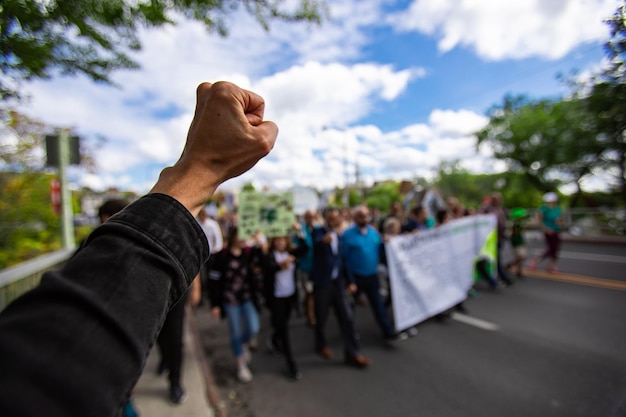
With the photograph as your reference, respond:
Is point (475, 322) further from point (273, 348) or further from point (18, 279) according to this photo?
point (18, 279)

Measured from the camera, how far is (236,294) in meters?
3.90

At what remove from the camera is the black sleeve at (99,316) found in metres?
0.37

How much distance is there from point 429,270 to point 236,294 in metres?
3.13

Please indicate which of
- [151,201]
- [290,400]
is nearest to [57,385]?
[151,201]

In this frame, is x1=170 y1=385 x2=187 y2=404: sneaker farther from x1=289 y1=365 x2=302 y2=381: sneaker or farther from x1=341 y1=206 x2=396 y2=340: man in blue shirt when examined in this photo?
x1=341 y1=206 x2=396 y2=340: man in blue shirt

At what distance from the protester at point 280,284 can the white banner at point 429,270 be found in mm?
1487

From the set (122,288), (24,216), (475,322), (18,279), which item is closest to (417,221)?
(475,322)

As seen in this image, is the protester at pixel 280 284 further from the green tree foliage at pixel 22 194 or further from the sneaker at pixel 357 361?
the green tree foliage at pixel 22 194

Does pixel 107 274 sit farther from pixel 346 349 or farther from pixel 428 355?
pixel 428 355

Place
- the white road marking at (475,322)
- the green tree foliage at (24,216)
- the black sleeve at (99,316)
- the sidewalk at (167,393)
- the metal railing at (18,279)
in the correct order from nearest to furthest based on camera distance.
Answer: the black sleeve at (99,316)
the metal railing at (18,279)
the sidewalk at (167,393)
the white road marking at (475,322)
the green tree foliage at (24,216)

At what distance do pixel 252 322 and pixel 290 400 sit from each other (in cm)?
106

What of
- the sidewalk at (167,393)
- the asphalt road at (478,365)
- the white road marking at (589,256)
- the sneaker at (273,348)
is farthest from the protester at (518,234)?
the sidewalk at (167,393)

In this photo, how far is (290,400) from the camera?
3.28m

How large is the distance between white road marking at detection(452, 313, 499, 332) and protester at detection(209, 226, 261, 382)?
141 inches
